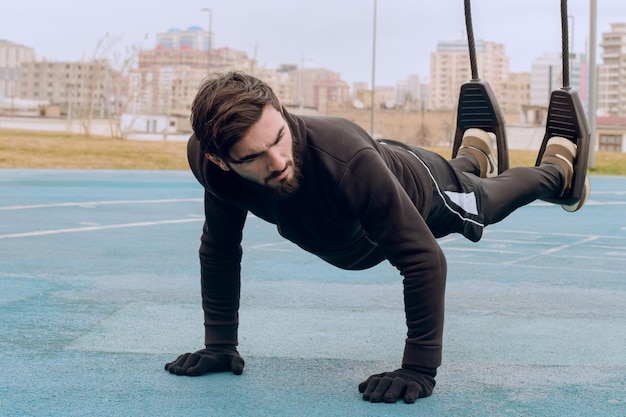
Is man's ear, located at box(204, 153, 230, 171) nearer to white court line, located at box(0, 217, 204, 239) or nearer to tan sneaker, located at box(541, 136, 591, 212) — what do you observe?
tan sneaker, located at box(541, 136, 591, 212)

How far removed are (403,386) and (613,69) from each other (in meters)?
188

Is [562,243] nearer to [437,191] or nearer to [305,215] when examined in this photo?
[437,191]

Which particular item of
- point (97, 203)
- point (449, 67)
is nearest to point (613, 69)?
point (449, 67)

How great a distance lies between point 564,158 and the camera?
15.0 feet

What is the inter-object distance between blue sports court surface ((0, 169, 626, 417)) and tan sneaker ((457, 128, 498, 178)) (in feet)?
2.49

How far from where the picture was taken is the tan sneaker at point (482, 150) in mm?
4703

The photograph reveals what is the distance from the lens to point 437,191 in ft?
12.0

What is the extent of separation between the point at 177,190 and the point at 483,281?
29.8 ft

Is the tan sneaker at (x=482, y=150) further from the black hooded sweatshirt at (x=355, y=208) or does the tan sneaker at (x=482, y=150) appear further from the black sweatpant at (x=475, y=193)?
the black hooded sweatshirt at (x=355, y=208)

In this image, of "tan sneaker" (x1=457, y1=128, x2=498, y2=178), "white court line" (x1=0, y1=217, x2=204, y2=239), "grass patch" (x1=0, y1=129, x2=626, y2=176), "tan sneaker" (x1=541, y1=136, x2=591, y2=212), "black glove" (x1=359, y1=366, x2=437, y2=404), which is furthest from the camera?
"grass patch" (x1=0, y1=129, x2=626, y2=176)

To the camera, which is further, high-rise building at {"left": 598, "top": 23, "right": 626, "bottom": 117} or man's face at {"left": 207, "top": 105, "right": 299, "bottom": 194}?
high-rise building at {"left": 598, "top": 23, "right": 626, "bottom": 117}

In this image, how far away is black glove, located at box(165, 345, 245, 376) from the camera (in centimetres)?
368

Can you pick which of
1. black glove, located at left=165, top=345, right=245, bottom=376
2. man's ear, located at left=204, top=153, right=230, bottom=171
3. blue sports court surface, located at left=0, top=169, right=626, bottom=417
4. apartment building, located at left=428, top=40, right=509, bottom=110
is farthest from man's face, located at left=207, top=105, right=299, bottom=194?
apartment building, located at left=428, top=40, right=509, bottom=110

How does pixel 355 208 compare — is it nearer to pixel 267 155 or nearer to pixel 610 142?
pixel 267 155
